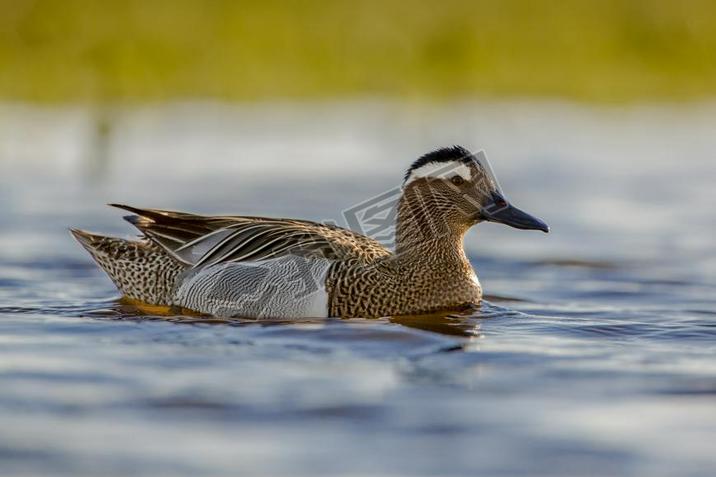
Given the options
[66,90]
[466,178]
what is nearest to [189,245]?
[466,178]

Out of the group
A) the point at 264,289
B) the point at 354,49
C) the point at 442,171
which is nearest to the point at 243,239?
the point at 264,289

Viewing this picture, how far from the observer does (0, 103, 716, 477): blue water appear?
4.90 meters

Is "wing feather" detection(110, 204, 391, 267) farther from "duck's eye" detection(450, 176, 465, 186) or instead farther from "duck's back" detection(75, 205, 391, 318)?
"duck's eye" detection(450, 176, 465, 186)

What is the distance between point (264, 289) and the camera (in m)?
7.66

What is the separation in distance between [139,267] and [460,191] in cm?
193

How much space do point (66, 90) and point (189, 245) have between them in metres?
7.90

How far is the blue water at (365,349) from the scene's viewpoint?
490 cm

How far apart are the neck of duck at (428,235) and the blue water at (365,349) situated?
14.4 inches

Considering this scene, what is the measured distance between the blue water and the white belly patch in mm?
213

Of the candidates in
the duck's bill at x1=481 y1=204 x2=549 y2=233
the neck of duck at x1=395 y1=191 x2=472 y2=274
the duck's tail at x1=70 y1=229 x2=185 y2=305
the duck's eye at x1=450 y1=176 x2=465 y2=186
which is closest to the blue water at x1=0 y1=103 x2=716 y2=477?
the duck's tail at x1=70 y1=229 x2=185 y2=305

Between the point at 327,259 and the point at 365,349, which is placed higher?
the point at 327,259

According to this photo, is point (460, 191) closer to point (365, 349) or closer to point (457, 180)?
point (457, 180)

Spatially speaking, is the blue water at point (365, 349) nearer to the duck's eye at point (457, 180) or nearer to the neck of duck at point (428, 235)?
the neck of duck at point (428, 235)

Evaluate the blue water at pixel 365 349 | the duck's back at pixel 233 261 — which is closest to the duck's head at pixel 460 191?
the duck's back at pixel 233 261
